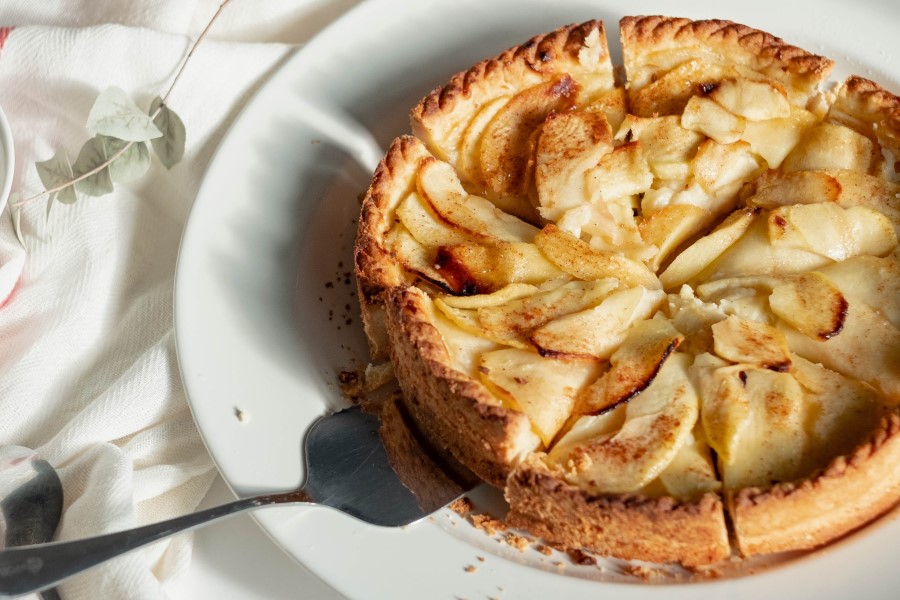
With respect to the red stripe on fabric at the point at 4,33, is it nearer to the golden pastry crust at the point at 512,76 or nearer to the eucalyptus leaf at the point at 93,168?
the eucalyptus leaf at the point at 93,168

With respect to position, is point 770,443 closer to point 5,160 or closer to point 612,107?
point 612,107

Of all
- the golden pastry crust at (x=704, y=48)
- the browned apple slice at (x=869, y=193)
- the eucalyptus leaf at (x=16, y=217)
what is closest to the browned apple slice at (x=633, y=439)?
the browned apple slice at (x=869, y=193)

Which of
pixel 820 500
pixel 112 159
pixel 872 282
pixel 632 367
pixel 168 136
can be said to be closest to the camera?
pixel 820 500

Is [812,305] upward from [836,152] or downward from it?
downward

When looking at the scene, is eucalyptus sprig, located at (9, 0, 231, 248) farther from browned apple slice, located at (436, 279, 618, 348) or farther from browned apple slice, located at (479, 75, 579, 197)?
browned apple slice, located at (436, 279, 618, 348)

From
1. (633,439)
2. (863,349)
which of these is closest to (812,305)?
(863,349)

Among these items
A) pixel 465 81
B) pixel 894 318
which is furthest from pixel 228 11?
pixel 894 318

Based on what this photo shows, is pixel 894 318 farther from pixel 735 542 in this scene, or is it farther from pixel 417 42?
pixel 417 42
